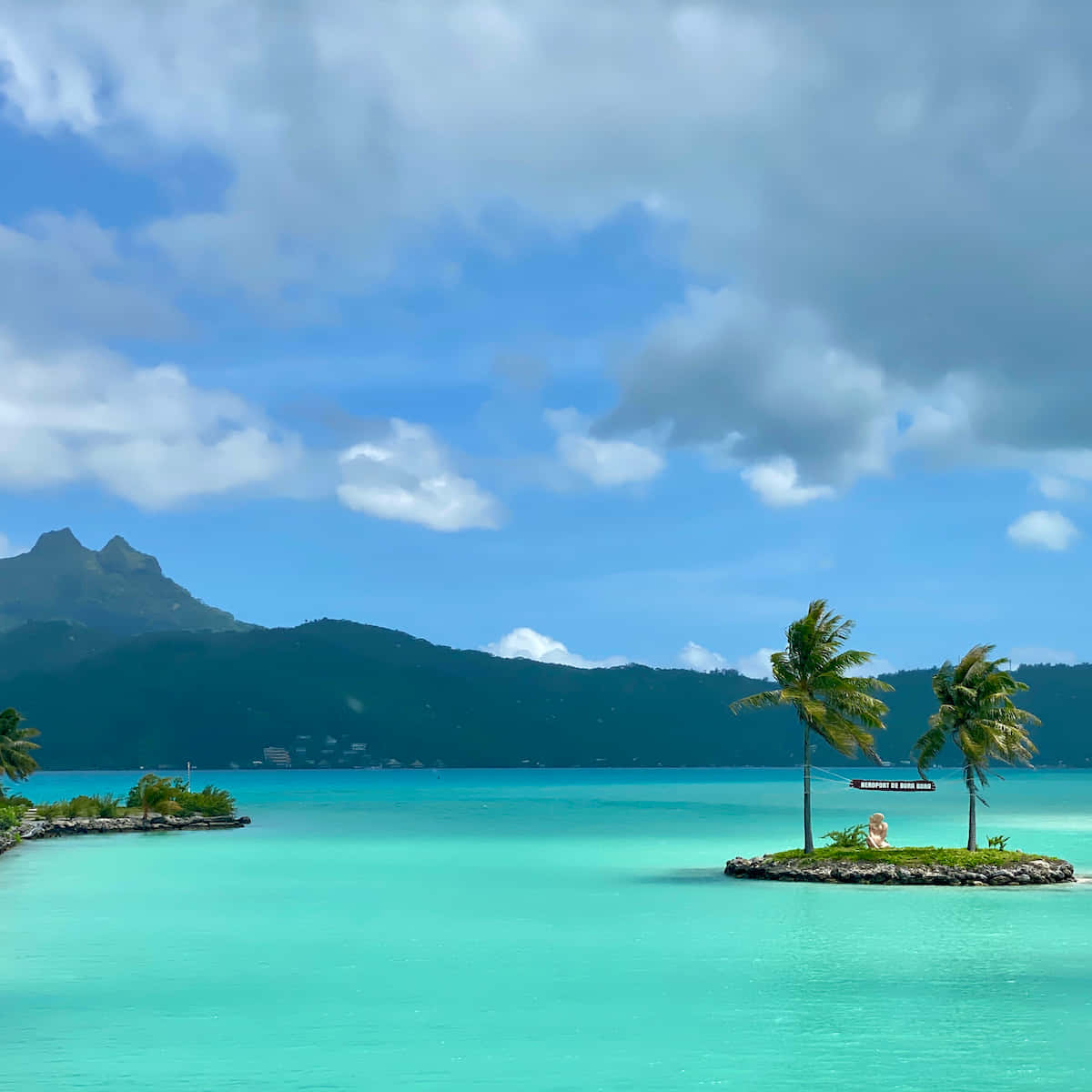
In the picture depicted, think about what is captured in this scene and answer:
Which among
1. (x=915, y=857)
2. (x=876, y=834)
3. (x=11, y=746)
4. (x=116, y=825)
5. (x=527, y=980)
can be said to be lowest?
(x=116, y=825)

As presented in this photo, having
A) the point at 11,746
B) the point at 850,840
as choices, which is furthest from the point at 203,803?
the point at 850,840

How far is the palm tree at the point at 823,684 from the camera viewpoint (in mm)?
52094

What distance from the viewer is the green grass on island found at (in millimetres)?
52000

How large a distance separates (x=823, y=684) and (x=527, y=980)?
23859 millimetres

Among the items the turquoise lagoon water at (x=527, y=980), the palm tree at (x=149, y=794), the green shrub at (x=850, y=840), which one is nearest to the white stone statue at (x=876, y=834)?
the green shrub at (x=850, y=840)

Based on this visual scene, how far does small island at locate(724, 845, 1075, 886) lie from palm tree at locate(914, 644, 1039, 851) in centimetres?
184

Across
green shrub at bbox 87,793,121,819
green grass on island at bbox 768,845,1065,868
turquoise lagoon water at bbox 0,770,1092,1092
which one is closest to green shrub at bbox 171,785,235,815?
green shrub at bbox 87,793,121,819

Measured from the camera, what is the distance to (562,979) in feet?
106

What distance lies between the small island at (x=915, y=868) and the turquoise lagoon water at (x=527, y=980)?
4.36 ft

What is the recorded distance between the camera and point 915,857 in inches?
2074

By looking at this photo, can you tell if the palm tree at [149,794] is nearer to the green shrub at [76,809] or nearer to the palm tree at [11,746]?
the green shrub at [76,809]

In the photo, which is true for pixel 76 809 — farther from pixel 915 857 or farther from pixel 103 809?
pixel 915 857

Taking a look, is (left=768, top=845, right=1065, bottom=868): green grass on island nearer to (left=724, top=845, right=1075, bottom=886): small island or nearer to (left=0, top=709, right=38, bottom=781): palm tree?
Answer: (left=724, top=845, right=1075, bottom=886): small island

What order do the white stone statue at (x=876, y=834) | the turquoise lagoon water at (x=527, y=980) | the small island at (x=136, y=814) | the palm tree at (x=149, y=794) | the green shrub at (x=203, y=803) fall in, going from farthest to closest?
the green shrub at (x=203, y=803) < the palm tree at (x=149, y=794) < the small island at (x=136, y=814) < the white stone statue at (x=876, y=834) < the turquoise lagoon water at (x=527, y=980)
